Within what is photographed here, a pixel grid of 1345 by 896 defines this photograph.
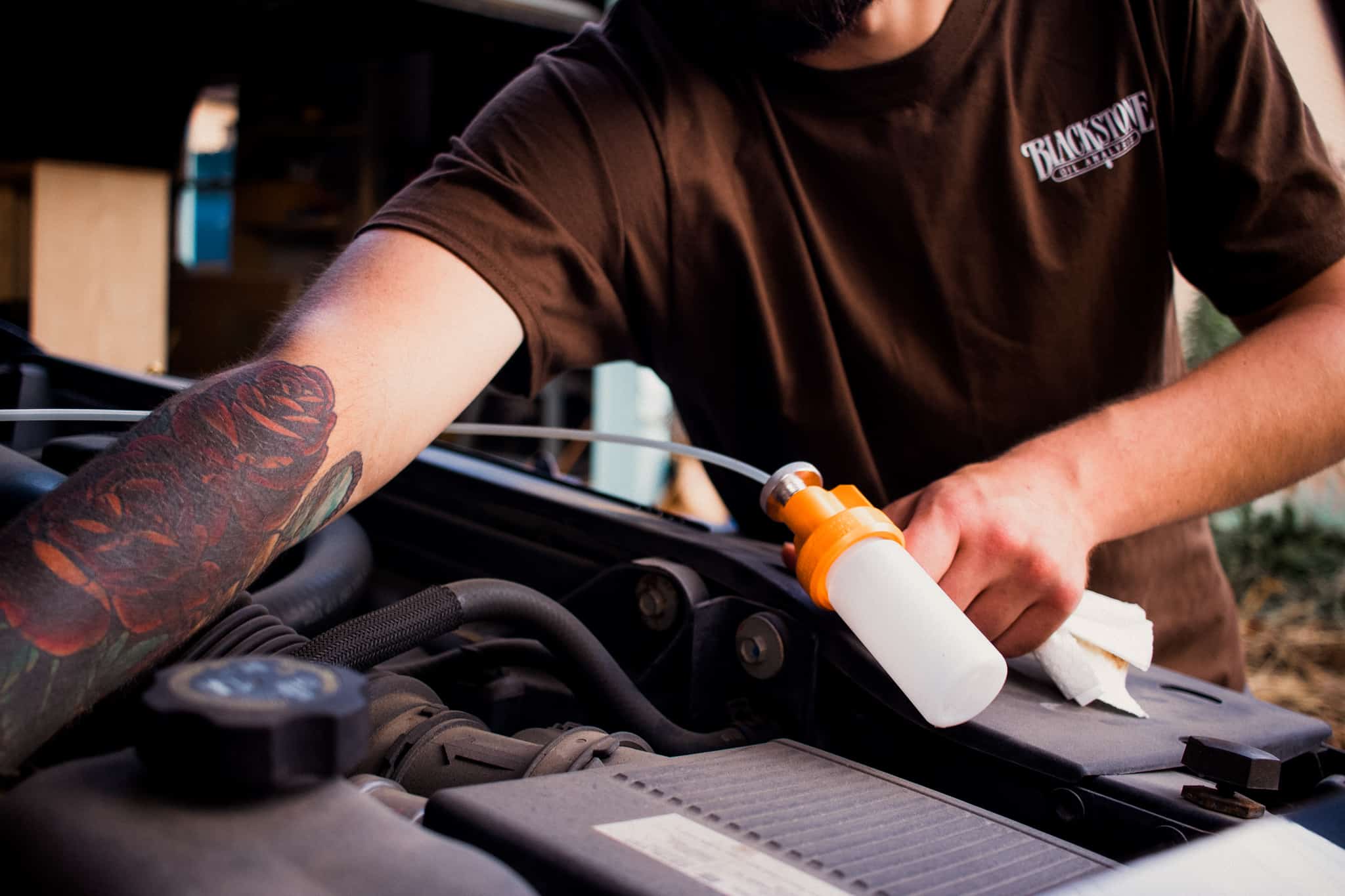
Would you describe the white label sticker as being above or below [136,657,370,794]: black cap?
below

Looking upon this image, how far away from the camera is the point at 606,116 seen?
0.94m

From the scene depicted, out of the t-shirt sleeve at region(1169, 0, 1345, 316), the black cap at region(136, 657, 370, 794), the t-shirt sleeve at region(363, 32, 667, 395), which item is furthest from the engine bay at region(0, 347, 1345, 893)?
the t-shirt sleeve at region(1169, 0, 1345, 316)

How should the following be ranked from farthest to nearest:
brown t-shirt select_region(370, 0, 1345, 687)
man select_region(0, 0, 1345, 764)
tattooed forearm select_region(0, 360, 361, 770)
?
brown t-shirt select_region(370, 0, 1345, 687)
man select_region(0, 0, 1345, 764)
tattooed forearm select_region(0, 360, 361, 770)

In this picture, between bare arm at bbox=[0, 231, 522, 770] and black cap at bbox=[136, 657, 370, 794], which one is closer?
black cap at bbox=[136, 657, 370, 794]

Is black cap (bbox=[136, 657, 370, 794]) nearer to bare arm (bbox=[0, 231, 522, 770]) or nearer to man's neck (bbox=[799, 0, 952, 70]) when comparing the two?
bare arm (bbox=[0, 231, 522, 770])

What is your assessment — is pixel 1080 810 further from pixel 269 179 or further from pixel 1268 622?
pixel 269 179

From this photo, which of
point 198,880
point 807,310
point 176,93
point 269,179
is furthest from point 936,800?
point 269,179

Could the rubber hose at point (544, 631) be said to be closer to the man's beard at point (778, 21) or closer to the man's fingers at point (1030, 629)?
the man's fingers at point (1030, 629)

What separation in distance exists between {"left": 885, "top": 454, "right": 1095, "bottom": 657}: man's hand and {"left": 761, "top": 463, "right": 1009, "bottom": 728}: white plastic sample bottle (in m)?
0.08

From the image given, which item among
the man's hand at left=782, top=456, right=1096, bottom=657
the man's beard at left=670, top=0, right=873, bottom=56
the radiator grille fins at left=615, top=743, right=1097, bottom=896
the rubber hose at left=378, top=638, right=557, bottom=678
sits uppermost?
the man's beard at left=670, top=0, right=873, bottom=56

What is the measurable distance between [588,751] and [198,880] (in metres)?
0.22

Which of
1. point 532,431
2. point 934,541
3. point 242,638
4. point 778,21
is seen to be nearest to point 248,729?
point 242,638

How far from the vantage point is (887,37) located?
3.22 feet

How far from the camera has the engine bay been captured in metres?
0.32
